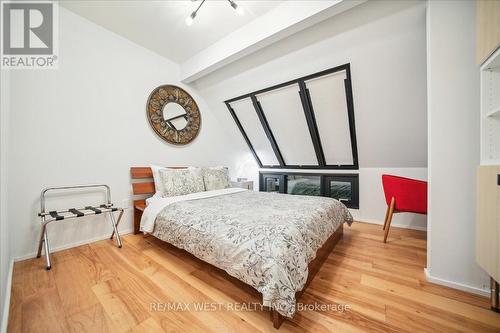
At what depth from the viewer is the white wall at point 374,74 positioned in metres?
1.84

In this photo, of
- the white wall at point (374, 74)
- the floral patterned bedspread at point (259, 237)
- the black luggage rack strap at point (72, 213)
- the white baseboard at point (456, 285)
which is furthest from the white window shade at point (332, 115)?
the black luggage rack strap at point (72, 213)

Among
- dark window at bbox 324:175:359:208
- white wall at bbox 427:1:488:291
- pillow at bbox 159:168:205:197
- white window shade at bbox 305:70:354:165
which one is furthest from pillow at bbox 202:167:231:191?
white wall at bbox 427:1:488:291

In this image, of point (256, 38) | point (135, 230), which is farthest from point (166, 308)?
point (256, 38)

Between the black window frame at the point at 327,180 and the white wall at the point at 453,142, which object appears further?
the black window frame at the point at 327,180

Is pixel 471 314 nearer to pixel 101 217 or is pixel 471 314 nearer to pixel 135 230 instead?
pixel 135 230

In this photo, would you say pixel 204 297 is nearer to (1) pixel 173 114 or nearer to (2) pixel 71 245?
(2) pixel 71 245

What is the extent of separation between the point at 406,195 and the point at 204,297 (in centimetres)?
232

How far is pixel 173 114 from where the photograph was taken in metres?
3.04

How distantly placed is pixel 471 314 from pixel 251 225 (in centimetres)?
146

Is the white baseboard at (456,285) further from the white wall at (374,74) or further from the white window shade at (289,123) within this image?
the white window shade at (289,123)

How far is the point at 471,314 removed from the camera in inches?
44.8

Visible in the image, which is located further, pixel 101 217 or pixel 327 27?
pixel 101 217

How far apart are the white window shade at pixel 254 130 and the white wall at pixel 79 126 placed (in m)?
1.37

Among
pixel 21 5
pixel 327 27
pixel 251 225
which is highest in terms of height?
pixel 21 5
